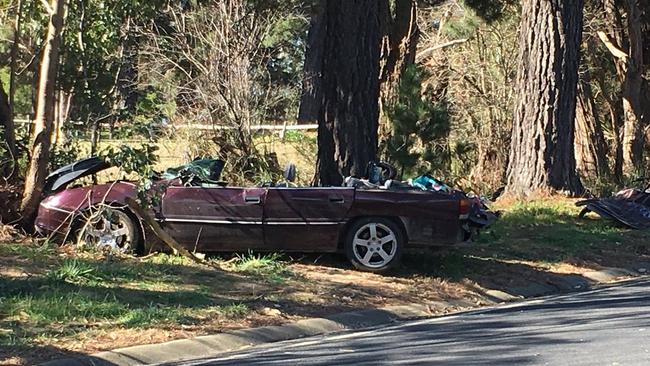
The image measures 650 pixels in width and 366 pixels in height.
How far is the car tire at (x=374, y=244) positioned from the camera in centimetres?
1085

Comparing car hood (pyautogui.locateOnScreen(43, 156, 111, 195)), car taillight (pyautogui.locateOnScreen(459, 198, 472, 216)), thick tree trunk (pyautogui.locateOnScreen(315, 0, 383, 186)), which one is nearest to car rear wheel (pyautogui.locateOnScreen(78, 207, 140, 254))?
car hood (pyautogui.locateOnScreen(43, 156, 111, 195))

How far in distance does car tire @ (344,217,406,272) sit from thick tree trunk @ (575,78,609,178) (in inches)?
551

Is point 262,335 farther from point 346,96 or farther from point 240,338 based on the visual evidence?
point 346,96

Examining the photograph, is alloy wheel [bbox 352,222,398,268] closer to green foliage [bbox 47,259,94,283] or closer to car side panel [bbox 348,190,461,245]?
car side panel [bbox 348,190,461,245]

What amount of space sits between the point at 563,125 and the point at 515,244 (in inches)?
178

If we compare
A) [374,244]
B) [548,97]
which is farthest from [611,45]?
[374,244]

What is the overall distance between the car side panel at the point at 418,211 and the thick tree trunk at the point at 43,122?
4046 millimetres

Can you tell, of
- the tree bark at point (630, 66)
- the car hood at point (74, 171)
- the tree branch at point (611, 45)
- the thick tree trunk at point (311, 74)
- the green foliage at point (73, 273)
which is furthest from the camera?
the thick tree trunk at point (311, 74)

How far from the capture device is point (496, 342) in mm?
7770

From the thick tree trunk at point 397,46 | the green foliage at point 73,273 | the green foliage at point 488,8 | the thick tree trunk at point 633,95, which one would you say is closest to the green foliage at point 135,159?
the green foliage at point 73,273

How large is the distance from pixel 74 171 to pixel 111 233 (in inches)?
43.4

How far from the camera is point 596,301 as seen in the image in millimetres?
10227

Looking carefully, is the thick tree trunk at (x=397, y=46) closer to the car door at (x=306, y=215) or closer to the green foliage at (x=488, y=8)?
the green foliage at (x=488, y=8)

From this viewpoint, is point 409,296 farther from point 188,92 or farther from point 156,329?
point 188,92
